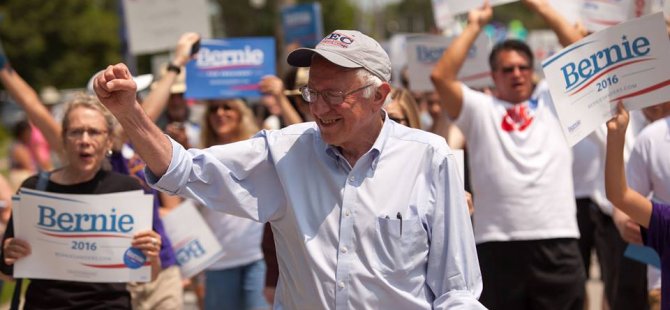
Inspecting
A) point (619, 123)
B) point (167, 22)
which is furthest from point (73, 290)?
point (167, 22)

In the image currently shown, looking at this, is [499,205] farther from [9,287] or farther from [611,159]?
[9,287]

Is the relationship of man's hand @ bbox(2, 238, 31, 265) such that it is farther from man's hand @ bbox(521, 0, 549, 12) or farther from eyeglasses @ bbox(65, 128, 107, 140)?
man's hand @ bbox(521, 0, 549, 12)

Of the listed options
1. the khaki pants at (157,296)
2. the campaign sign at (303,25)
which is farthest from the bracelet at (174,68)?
the campaign sign at (303,25)

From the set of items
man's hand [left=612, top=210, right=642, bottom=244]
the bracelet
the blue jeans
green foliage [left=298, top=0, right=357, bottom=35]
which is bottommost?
green foliage [left=298, top=0, right=357, bottom=35]

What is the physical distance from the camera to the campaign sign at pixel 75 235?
5.36 metres

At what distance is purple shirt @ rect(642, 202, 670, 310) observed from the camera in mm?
4793

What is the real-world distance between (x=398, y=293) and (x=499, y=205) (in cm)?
300

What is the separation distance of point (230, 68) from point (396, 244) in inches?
186

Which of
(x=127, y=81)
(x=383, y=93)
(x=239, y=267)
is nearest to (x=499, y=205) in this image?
(x=239, y=267)

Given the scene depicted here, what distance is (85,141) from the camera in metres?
5.49

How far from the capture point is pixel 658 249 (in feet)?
15.9

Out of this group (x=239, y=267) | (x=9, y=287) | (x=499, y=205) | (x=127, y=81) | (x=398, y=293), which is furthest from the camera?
(x=9, y=287)

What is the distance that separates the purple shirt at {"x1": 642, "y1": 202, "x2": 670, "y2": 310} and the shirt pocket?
1.42 metres

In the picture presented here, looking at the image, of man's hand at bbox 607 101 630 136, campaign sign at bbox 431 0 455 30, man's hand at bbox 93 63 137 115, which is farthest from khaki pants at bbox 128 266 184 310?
campaign sign at bbox 431 0 455 30
